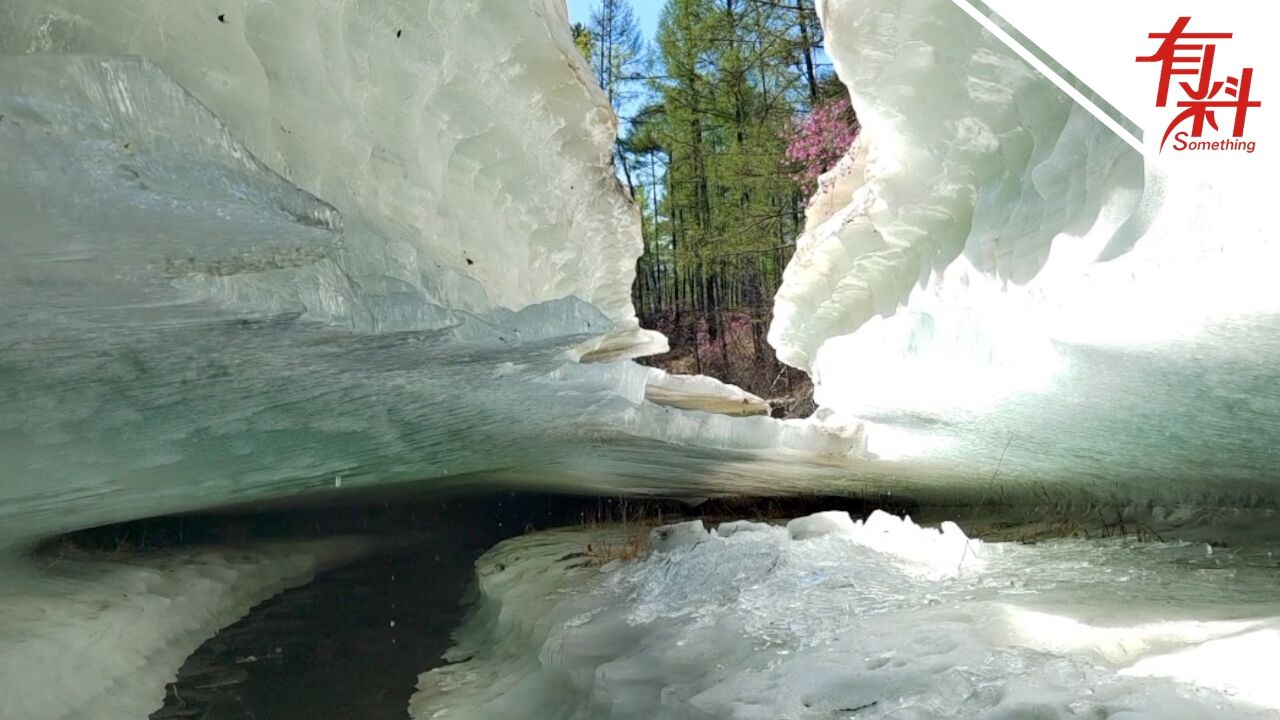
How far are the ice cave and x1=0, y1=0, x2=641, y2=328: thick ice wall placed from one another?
2 cm

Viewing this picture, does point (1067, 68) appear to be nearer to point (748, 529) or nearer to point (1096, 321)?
point (1096, 321)

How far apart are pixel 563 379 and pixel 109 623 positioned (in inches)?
130

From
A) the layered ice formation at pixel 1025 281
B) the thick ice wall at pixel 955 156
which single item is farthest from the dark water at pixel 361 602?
the thick ice wall at pixel 955 156

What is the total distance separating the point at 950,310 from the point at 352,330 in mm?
3181

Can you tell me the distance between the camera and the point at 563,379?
5324 millimetres

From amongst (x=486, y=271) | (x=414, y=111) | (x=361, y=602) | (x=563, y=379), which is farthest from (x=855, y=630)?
(x=361, y=602)

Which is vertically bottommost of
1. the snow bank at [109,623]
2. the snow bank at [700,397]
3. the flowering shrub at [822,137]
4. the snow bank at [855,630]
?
the snow bank at [109,623]

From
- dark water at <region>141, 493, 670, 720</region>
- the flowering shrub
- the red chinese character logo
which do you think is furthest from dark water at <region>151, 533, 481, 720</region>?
the flowering shrub

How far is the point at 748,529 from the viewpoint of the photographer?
21.1ft

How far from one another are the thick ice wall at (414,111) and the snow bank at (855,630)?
1.97m

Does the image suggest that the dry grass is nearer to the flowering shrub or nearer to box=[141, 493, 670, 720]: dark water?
box=[141, 493, 670, 720]: dark water

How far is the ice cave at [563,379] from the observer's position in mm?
2684

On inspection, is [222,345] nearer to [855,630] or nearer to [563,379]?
[563,379]

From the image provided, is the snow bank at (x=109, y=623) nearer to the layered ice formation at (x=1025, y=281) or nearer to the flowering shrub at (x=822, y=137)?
the layered ice formation at (x=1025, y=281)
